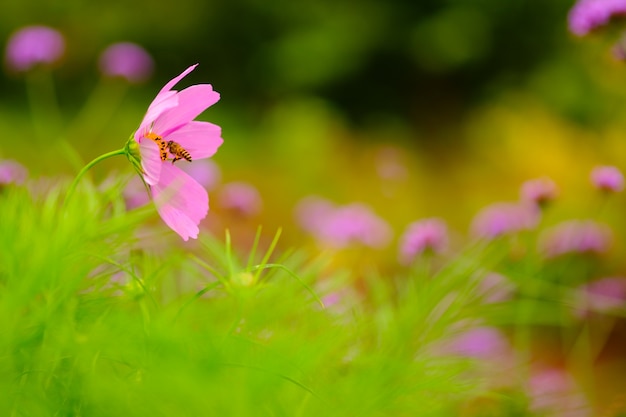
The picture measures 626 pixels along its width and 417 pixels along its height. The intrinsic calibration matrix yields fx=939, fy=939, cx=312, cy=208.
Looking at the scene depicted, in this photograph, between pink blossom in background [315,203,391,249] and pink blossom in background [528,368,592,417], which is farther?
pink blossom in background [315,203,391,249]

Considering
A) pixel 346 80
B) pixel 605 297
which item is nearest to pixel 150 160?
pixel 605 297

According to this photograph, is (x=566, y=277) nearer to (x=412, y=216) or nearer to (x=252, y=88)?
(x=412, y=216)

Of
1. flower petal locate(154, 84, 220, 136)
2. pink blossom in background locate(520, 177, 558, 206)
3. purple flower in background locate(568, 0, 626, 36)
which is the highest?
purple flower in background locate(568, 0, 626, 36)

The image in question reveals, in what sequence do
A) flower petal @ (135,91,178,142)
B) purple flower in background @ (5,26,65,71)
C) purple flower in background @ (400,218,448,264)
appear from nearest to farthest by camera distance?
flower petal @ (135,91,178,142)
purple flower in background @ (400,218,448,264)
purple flower in background @ (5,26,65,71)

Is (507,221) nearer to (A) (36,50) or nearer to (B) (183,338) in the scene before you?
(B) (183,338)

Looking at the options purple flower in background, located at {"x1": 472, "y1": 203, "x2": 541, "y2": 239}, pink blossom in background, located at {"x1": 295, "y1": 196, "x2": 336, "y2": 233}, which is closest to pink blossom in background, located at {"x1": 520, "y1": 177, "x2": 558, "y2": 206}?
purple flower in background, located at {"x1": 472, "y1": 203, "x2": 541, "y2": 239}

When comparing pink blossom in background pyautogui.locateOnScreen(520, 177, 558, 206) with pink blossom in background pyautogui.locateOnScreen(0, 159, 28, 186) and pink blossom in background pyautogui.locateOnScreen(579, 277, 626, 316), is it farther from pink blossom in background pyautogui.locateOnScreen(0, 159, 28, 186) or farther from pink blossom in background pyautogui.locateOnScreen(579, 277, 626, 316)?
pink blossom in background pyautogui.locateOnScreen(0, 159, 28, 186)

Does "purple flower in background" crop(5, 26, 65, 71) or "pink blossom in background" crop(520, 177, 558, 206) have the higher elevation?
"purple flower in background" crop(5, 26, 65, 71)

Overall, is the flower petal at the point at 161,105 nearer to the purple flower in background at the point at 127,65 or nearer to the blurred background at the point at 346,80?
the purple flower in background at the point at 127,65

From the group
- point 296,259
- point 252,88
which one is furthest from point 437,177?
point 296,259
